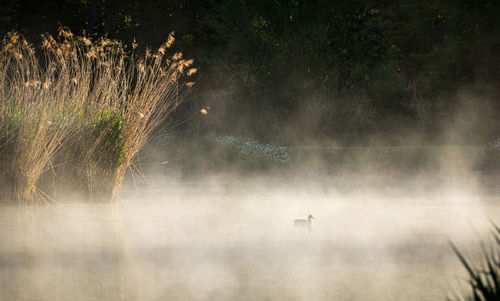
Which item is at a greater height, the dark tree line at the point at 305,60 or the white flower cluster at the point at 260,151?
the dark tree line at the point at 305,60

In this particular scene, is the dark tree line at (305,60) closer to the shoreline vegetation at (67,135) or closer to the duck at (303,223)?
the shoreline vegetation at (67,135)

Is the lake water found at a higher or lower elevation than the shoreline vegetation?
lower

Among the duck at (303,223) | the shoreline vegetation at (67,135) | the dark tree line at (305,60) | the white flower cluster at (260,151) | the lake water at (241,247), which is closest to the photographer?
the lake water at (241,247)

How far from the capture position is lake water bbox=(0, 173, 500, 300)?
3889 mm

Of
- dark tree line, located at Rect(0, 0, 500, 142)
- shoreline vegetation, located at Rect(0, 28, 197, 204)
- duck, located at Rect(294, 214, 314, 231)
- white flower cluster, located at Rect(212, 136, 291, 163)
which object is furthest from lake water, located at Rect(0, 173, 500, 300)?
dark tree line, located at Rect(0, 0, 500, 142)

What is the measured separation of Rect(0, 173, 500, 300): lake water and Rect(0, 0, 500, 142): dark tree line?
7.01 meters

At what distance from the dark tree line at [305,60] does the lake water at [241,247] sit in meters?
7.01

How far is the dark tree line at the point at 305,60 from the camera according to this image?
1525cm

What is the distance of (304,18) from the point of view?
15.7 meters

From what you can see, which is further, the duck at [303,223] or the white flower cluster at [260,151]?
the white flower cluster at [260,151]

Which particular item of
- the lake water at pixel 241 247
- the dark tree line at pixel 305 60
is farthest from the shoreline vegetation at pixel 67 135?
the dark tree line at pixel 305 60

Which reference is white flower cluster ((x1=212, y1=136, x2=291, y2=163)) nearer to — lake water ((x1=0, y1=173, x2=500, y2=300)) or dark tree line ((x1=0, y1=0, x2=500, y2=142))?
dark tree line ((x1=0, y1=0, x2=500, y2=142))

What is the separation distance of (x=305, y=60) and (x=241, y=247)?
35.3 ft

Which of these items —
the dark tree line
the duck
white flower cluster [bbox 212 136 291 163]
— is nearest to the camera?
the duck
